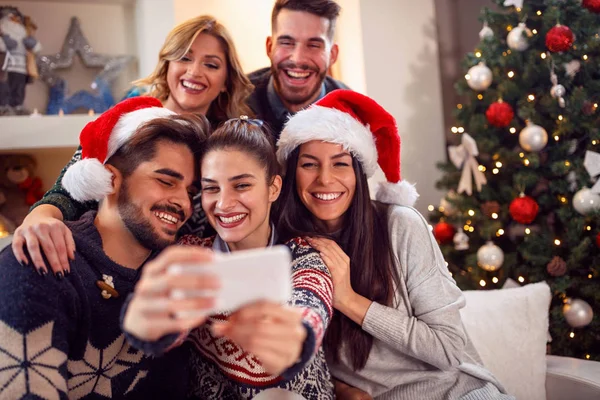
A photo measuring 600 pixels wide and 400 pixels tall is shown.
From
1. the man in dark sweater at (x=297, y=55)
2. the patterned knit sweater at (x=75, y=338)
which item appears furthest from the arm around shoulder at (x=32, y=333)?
the man in dark sweater at (x=297, y=55)

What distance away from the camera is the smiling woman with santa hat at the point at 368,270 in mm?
1757

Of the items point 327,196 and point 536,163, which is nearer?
point 327,196

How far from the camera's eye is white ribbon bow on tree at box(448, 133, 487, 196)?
321cm

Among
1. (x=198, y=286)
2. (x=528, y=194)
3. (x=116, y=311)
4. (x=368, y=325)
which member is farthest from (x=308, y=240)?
(x=528, y=194)

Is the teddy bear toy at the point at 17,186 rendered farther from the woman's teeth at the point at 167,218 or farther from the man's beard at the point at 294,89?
the woman's teeth at the point at 167,218

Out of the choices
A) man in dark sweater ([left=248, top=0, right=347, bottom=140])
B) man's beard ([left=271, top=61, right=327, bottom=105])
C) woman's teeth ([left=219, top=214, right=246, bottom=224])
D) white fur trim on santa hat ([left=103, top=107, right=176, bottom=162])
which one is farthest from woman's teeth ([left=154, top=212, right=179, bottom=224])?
man's beard ([left=271, top=61, right=327, bottom=105])

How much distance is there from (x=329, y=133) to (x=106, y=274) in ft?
2.52

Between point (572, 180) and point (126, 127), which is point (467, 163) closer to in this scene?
point (572, 180)

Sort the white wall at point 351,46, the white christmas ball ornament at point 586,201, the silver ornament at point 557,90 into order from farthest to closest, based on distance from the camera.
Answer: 1. the white wall at point 351,46
2. the silver ornament at point 557,90
3. the white christmas ball ornament at point 586,201

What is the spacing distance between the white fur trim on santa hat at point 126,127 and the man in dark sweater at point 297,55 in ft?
Answer: 2.70

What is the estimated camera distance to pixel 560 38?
2.86m

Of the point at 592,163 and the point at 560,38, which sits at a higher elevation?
the point at 560,38

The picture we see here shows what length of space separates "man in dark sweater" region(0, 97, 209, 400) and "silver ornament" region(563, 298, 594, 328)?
2058 mm

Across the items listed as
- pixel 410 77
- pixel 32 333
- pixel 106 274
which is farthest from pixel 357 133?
pixel 410 77
